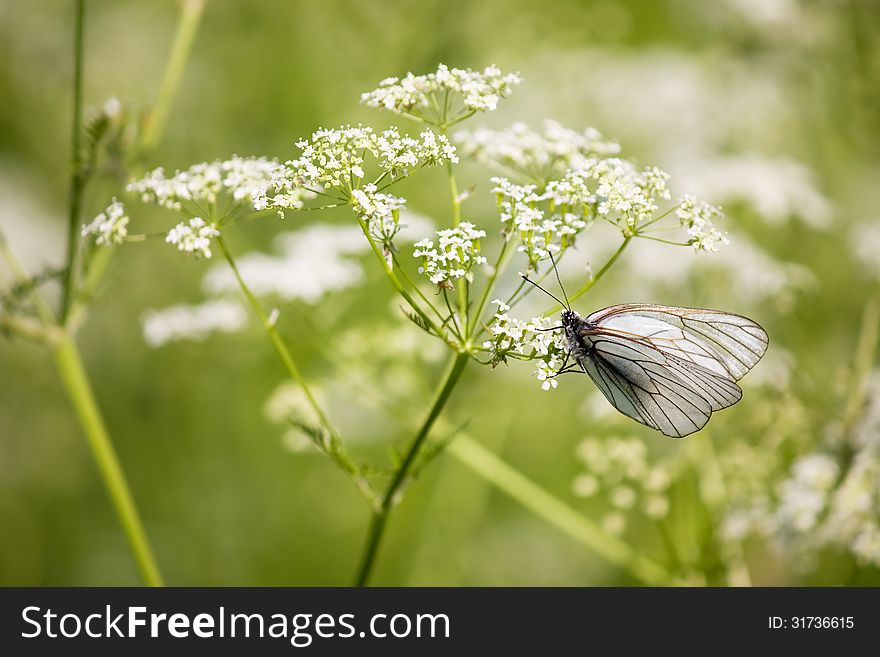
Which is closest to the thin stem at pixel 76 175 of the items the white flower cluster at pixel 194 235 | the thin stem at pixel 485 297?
the white flower cluster at pixel 194 235

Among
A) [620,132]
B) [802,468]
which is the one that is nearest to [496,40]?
[620,132]

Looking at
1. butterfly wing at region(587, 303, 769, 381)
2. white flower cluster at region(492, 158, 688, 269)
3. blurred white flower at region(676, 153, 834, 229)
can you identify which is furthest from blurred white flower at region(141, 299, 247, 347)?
blurred white flower at region(676, 153, 834, 229)

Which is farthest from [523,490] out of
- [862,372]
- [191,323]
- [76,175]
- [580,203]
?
[76,175]

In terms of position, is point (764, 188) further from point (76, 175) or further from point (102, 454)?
point (102, 454)

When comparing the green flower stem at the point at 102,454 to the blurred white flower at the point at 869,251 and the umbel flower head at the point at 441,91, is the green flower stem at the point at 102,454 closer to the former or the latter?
the umbel flower head at the point at 441,91

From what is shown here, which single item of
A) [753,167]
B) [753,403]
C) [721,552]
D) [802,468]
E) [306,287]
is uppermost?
[753,167]
